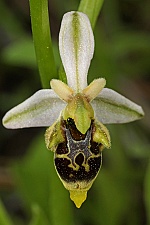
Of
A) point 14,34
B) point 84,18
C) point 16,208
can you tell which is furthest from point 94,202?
point 84,18

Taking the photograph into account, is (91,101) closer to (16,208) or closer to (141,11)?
(16,208)

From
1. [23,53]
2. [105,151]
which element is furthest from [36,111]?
[105,151]

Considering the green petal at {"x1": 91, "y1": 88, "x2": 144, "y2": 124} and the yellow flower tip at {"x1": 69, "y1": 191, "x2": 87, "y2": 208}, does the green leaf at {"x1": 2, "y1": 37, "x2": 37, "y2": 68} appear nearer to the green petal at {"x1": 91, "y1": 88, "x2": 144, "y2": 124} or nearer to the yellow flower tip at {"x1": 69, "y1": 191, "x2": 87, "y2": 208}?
the green petal at {"x1": 91, "y1": 88, "x2": 144, "y2": 124}

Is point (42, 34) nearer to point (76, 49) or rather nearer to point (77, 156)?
point (76, 49)

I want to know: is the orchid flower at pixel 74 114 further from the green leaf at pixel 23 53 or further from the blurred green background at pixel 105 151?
the green leaf at pixel 23 53

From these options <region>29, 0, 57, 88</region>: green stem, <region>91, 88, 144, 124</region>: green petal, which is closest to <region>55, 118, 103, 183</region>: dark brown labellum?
<region>91, 88, 144, 124</region>: green petal
